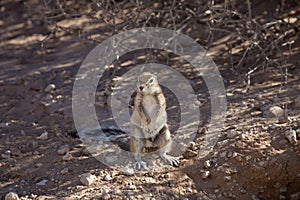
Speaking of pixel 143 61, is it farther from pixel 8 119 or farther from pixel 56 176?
pixel 56 176

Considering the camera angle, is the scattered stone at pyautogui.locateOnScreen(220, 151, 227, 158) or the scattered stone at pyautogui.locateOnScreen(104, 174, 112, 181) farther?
the scattered stone at pyautogui.locateOnScreen(220, 151, 227, 158)

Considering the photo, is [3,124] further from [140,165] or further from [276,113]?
[276,113]

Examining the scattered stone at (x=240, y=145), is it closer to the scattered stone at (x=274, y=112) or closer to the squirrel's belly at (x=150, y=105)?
the scattered stone at (x=274, y=112)

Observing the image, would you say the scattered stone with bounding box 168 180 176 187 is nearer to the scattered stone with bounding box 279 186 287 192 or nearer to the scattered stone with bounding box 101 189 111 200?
the scattered stone with bounding box 101 189 111 200

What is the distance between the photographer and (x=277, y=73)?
23.7ft

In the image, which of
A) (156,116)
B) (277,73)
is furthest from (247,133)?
(277,73)

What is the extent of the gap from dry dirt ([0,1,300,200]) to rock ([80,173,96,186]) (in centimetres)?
4

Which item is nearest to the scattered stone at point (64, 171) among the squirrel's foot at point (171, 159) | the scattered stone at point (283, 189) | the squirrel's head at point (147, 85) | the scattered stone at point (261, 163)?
the squirrel's foot at point (171, 159)

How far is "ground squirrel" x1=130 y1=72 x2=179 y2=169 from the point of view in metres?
5.71

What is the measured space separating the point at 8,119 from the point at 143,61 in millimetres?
2099

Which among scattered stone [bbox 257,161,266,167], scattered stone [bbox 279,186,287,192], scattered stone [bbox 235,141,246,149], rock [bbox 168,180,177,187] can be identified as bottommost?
scattered stone [bbox 279,186,287,192]

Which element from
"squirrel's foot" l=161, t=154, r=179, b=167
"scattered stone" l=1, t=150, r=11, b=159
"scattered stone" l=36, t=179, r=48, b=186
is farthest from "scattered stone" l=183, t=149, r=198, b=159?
"scattered stone" l=1, t=150, r=11, b=159

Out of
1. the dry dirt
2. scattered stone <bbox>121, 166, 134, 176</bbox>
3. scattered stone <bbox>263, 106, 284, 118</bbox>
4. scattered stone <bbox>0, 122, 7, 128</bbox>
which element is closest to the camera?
the dry dirt

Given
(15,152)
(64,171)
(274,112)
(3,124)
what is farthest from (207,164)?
(3,124)
